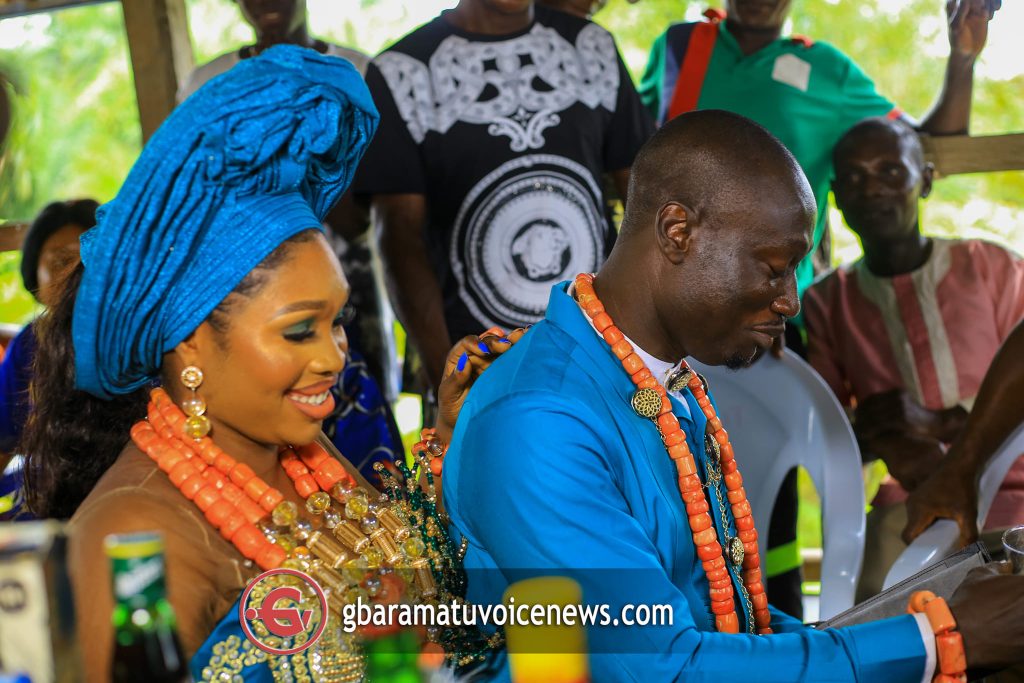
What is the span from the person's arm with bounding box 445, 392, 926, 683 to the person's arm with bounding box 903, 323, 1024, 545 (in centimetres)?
99

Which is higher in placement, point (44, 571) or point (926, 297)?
point (44, 571)

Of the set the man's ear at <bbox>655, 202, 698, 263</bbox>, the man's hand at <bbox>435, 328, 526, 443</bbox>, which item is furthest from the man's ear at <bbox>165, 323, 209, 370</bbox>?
the man's ear at <bbox>655, 202, 698, 263</bbox>

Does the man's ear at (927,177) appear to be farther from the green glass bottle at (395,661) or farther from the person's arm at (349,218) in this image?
the green glass bottle at (395,661)

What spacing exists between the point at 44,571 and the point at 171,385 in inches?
40.4

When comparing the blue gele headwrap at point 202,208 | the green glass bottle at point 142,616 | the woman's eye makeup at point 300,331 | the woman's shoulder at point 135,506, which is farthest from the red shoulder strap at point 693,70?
the green glass bottle at point 142,616

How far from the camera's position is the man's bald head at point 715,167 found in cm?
208

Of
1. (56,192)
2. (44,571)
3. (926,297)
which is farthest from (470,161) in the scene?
(56,192)

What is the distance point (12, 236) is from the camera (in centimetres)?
393

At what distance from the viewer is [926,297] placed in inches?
154

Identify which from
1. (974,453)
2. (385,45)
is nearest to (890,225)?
(974,453)

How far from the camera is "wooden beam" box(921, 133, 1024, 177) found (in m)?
3.98

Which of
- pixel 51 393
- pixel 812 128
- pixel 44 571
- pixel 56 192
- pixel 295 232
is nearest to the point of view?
pixel 44 571

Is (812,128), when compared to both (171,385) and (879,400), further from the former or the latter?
(171,385)

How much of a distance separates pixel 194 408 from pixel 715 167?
0.99 meters
